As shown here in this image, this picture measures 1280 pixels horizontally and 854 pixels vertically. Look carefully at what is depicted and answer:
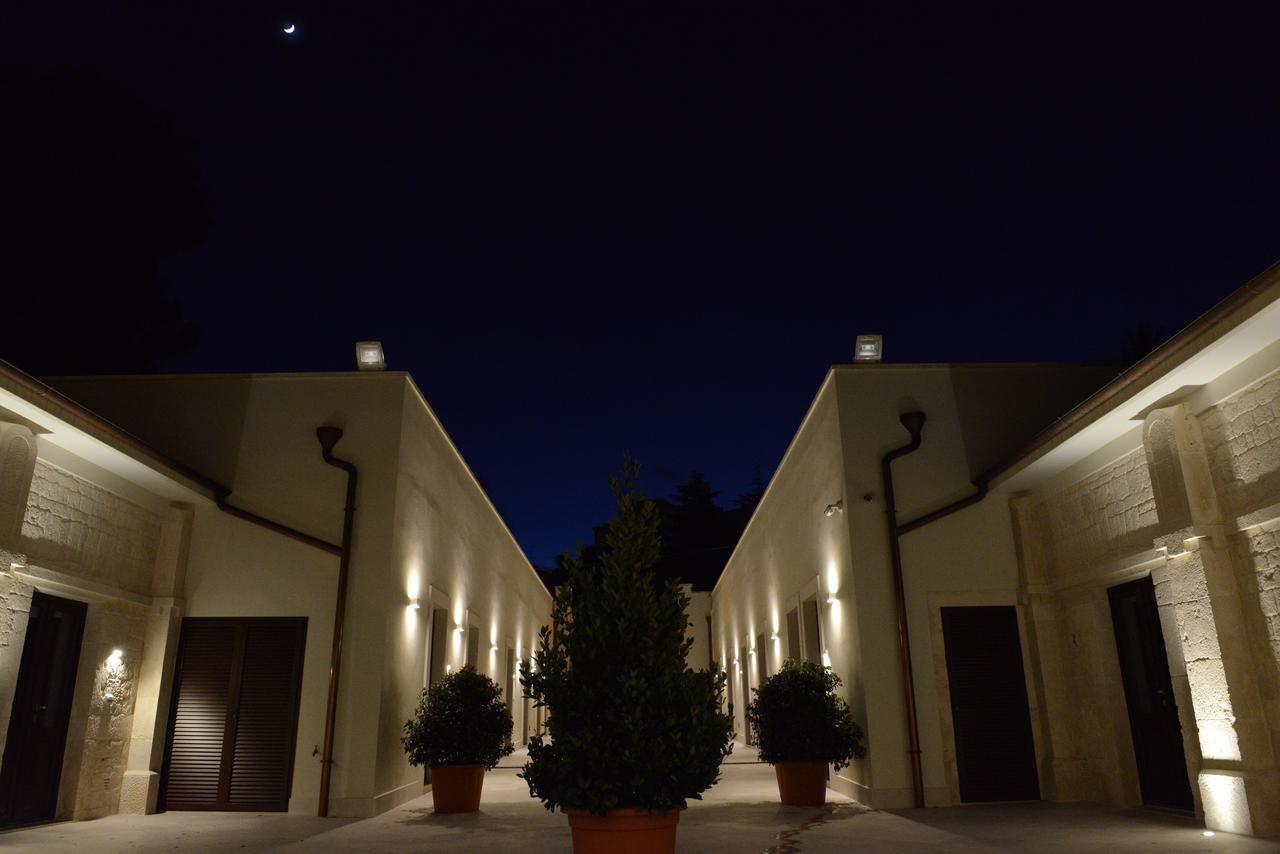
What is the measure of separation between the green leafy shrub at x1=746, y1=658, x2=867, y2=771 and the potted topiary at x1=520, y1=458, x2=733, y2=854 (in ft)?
12.9

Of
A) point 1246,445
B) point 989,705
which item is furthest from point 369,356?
point 1246,445

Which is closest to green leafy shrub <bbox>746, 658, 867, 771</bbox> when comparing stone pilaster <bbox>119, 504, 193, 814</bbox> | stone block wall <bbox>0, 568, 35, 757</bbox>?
stone pilaster <bbox>119, 504, 193, 814</bbox>

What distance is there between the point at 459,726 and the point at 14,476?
4198 mm

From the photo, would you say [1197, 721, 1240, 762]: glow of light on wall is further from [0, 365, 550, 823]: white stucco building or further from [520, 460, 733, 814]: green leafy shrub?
[0, 365, 550, 823]: white stucco building

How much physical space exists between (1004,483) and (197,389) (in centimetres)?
853

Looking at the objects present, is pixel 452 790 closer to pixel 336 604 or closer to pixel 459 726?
pixel 459 726

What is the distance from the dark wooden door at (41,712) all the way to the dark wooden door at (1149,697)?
907 cm

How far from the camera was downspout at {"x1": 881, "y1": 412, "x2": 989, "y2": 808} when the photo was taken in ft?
25.7

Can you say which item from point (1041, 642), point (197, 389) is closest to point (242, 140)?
point (197, 389)

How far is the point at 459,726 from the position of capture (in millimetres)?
8016

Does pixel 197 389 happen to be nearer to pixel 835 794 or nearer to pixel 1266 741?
pixel 835 794

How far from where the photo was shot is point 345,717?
26.0ft

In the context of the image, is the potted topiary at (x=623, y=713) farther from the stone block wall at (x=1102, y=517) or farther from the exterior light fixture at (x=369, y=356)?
the exterior light fixture at (x=369, y=356)

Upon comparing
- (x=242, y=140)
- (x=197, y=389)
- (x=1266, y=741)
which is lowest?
(x=1266, y=741)
